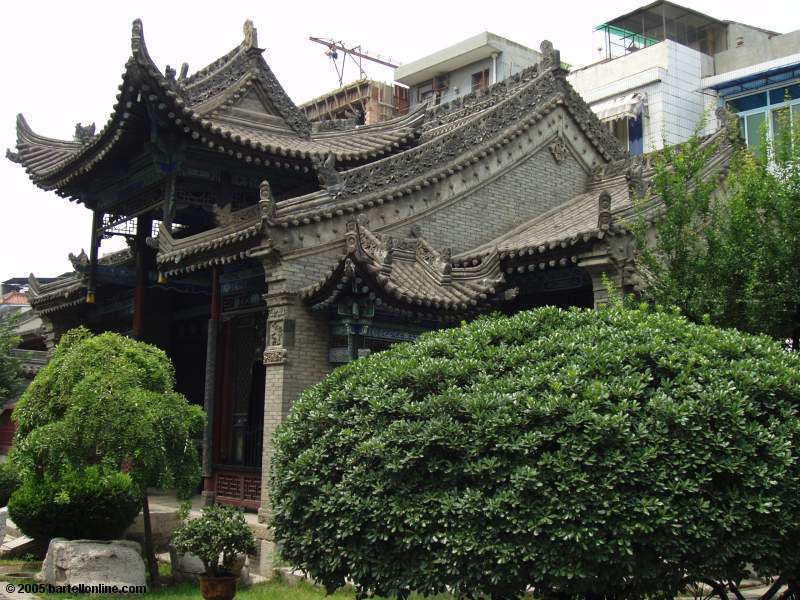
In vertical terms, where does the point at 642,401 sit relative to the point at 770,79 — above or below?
below

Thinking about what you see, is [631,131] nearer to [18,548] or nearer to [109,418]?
[18,548]

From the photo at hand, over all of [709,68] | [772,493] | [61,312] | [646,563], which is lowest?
[646,563]

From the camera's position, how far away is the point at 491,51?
41.6m

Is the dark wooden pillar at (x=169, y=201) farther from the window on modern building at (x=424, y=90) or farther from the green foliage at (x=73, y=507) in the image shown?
the window on modern building at (x=424, y=90)

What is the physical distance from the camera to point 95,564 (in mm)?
10500

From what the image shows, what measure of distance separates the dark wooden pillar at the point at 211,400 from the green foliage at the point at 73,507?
2.32 meters

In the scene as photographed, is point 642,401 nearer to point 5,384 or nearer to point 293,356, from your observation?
point 293,356

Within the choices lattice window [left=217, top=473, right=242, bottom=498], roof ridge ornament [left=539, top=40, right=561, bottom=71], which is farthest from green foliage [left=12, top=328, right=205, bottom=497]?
roof ridge ornament [left=539, top=40, right=561, bottom=71]

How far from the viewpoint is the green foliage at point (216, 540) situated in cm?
976

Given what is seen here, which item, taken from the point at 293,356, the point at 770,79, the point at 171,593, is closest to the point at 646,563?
the point at 171,593

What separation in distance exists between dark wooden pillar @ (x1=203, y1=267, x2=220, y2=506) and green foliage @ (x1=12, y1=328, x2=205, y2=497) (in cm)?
382

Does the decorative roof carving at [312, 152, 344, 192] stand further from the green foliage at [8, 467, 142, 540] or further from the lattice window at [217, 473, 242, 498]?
the green foliage at [8, 467, 142, 540]

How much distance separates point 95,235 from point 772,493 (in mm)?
15704

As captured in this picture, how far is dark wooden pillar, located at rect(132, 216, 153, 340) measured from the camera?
57.8ft
